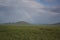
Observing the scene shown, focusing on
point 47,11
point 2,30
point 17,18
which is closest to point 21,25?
point 17,18

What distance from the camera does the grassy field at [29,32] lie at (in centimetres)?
232

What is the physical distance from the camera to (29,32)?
235cm

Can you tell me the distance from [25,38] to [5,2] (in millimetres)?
584

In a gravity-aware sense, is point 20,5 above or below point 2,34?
above

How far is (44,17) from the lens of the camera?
238 cm

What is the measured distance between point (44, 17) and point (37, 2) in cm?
24

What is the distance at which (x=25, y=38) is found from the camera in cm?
232

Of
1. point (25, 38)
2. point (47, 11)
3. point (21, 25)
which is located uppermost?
point (47, 11)

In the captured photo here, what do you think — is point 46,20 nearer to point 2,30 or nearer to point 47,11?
point 47,11

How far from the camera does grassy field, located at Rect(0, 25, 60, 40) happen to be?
232 cm

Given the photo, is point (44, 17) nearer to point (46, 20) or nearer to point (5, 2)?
point (46, 20)

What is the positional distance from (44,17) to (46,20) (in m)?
0.05

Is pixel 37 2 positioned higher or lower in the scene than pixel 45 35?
higher

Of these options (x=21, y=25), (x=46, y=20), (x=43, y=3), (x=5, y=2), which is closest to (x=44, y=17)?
(x=46, y=20)
